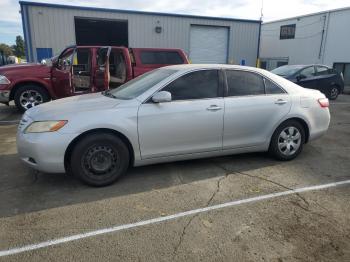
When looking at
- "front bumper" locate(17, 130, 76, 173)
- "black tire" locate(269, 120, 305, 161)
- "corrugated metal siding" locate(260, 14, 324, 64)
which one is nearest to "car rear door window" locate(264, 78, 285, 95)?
"black tire" locate(269, 120, 305, 161)

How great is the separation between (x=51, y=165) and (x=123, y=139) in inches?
36.6

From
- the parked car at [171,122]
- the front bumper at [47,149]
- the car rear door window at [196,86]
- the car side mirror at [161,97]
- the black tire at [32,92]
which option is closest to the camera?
the front bumper at [47,149]

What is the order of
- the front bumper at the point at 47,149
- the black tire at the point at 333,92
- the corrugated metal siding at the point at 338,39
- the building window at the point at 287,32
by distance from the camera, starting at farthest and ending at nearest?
the building window at the point at 287,32 → the corrugated metal siding at the point at 338,39 → the black tire at the point at 333,92 → the front bumper at the point at 47,149

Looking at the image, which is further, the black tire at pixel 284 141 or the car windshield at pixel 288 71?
the car windshield at pixel 288 71

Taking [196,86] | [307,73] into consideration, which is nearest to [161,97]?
[196,86]

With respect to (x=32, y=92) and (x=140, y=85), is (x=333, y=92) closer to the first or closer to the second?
(x=140, y=85)

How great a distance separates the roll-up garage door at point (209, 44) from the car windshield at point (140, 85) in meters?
16.1

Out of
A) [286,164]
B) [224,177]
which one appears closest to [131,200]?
[224,177]

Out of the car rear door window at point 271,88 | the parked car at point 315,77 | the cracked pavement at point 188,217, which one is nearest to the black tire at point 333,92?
the parked car at point 315,77

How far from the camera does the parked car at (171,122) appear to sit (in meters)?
3.93

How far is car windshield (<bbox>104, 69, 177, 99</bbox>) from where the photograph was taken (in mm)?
4438

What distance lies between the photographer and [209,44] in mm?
20828

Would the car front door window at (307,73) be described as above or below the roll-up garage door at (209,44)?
below

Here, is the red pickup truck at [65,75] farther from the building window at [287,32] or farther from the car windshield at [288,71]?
the building window at [287,32]
